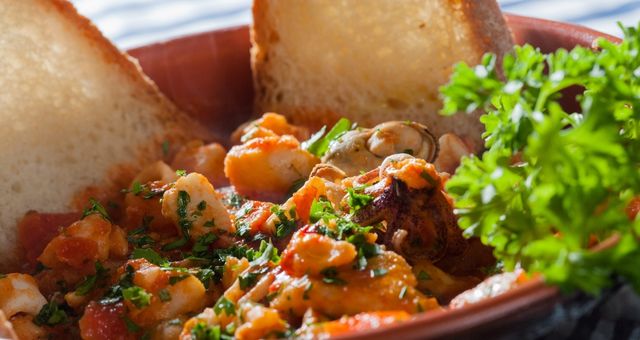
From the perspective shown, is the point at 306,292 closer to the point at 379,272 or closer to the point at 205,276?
the point at 379,272

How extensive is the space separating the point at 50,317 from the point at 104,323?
0.22 meters

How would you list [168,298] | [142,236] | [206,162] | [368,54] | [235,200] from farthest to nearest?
[368,54]
[206,162]
[235,200]
[142,236]
[168,298]

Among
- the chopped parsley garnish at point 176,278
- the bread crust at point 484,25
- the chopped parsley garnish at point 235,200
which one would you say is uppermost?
the bread crust at point 484,25

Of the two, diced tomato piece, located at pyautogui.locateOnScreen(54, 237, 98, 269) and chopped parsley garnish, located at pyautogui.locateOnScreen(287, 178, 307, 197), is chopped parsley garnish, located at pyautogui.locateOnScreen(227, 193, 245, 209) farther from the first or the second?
diced tomato piece, located at pyautogui.locateOnScreen(54, 237, 98, 269)

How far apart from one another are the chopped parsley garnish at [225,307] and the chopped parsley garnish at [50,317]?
525mm

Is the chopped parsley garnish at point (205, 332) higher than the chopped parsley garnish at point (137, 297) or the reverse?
higher

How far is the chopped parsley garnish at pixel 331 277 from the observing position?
5.87ft

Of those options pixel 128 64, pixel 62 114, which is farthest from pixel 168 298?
pixel 128 64

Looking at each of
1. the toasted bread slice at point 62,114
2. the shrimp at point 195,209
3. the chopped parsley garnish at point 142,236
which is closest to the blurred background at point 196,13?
the toasted bread slice at point 62,114

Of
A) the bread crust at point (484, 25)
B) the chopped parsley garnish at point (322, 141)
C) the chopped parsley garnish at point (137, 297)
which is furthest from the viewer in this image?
the bread crust at point (484, 25)

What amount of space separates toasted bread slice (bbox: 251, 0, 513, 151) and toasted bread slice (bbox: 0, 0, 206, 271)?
0.51 m

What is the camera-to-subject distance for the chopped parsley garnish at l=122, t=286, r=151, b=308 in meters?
2.01

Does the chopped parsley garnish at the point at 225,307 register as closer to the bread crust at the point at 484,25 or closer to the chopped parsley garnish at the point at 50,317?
the chopped parsley garnish at the point at 50,317

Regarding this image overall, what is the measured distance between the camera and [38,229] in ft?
9.00
